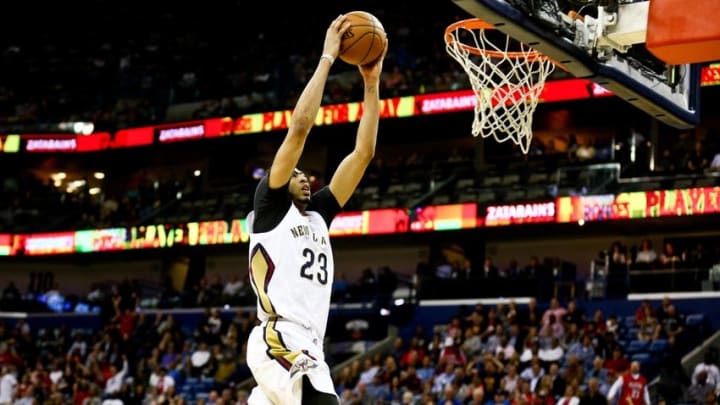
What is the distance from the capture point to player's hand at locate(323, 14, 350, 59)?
5371 mm

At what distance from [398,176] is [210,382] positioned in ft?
25.7

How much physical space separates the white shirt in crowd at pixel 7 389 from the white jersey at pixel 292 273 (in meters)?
17.5

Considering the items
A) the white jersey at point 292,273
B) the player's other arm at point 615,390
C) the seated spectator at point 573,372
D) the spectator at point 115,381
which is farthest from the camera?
the spectator at point 115,381

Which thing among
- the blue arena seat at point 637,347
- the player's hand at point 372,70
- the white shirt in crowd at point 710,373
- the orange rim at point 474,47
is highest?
the orange rim at point 474,47

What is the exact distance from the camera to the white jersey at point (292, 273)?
5.31 m

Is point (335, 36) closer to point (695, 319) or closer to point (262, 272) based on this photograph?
point (262, 272)

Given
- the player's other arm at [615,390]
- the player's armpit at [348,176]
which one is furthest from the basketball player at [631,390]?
the player's armpit at [348,176]

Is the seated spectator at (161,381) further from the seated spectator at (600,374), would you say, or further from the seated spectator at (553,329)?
the seated spectator at (600,374)

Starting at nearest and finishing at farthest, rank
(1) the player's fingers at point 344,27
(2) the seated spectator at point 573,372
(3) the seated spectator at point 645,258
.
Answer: (1) the player's fingers at point 344,27 < (2) the seated spectator at point 573,372 < (3) the seated spectator at point 645,258

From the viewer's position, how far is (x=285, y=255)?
5320mm

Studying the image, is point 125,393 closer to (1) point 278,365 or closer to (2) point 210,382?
(2) point 210,382

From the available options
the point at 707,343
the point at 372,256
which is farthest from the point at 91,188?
the point at 707,343

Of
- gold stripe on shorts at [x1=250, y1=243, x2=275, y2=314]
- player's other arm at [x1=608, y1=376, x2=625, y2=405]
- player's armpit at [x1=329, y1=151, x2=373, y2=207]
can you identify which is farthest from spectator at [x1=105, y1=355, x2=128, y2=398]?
gold stripe on shorts at [x1=250, y1=243, x2=275, y2=314]

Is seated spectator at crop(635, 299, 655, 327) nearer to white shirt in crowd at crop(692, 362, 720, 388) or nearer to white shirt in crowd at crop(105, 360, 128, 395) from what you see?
white shirt in crowd at crop(692, 362, 720, 388)
